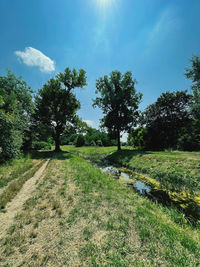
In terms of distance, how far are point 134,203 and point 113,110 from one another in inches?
767

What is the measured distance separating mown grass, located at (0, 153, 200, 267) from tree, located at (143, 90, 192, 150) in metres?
21.4

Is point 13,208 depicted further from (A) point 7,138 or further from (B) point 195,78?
(B) point 195,78

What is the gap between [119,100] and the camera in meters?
21.3

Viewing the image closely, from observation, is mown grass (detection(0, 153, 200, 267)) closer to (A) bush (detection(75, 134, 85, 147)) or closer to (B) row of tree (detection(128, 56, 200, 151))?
(B) row of tree (detection(128, 56, 200, 151))

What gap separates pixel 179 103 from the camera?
24.8 metres

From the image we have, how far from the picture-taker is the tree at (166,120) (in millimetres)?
23031

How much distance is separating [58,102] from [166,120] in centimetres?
2585

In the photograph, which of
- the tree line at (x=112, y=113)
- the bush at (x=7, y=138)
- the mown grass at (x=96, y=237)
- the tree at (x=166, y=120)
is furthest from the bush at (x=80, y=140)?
the mown grass at (x=96, y=237)

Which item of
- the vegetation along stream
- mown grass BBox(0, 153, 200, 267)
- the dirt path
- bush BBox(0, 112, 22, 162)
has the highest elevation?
bush BBox(0, 112, 22, 162)

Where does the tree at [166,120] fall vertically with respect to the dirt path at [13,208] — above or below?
above

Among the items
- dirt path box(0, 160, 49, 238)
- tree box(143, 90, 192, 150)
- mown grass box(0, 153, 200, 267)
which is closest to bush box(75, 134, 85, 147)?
tree box(143, 90, 192, 150)

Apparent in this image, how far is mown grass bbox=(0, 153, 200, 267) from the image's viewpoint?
2062 mm

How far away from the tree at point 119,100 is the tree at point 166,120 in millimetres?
5679

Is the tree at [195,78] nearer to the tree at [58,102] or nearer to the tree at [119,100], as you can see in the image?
the tree at [119,100]
